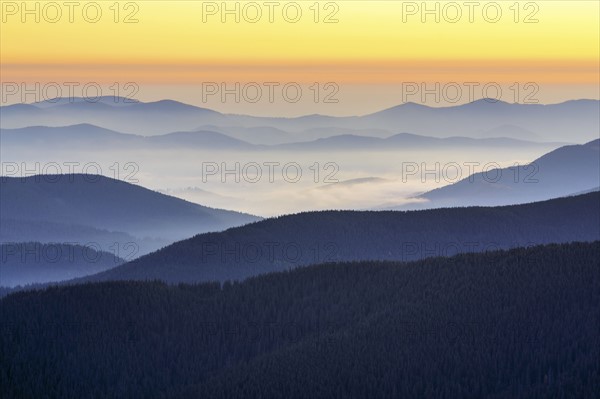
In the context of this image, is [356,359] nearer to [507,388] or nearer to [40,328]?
[507,388]

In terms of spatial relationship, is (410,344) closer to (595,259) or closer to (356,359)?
(356,359)

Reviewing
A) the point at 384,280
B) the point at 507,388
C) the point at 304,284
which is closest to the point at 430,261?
the point at 384,280

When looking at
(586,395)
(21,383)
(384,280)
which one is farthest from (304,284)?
(586,395)

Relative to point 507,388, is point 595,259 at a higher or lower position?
higher

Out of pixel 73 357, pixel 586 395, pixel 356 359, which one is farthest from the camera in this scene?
pixel 73 357

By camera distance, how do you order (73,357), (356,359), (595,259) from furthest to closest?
(595,259), (73,357), (356,359)

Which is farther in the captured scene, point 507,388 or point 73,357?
point 73,357
